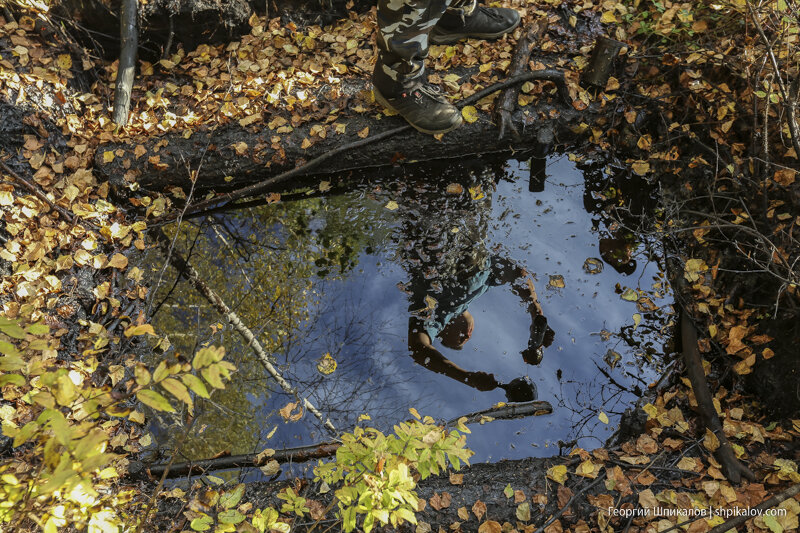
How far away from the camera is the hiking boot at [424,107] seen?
11.5 ft

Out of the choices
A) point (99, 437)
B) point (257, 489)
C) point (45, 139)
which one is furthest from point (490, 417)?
Answer: point (45, 139)

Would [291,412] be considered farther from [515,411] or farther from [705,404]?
[705,404]

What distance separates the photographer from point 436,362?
3.19 m

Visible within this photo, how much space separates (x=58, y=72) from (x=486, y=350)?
13.6 feet

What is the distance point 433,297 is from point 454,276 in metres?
0.23

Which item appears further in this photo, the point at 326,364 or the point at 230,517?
the point at 326,364

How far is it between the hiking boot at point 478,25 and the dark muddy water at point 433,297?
113 cm

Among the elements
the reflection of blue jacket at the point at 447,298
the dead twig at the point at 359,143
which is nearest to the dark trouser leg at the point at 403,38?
the dead twig at the point at 359,143

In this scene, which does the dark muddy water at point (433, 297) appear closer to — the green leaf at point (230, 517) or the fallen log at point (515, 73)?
the fallen log at point (515, 73)

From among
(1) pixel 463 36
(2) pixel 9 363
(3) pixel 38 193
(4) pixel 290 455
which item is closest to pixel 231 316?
(4) pixel 290 455

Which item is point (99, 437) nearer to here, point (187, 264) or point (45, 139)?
point (187, 264)

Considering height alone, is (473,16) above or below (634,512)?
above

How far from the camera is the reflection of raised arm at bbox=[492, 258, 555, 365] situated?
3160mm

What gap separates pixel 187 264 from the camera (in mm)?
3670
